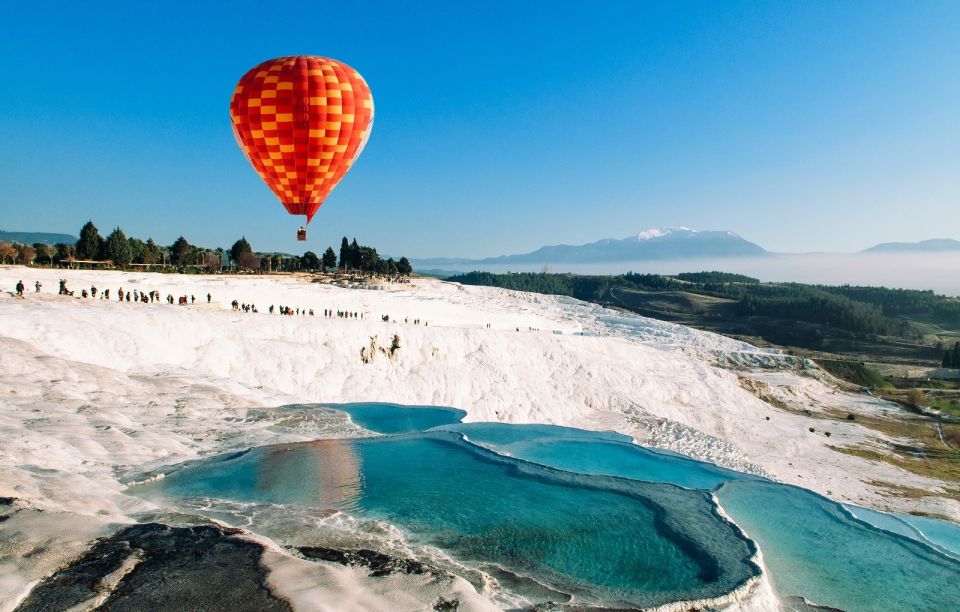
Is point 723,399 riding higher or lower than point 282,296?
lower

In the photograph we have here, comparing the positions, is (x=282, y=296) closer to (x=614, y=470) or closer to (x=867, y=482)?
(x=614, y=470)

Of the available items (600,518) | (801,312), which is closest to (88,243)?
(600,518)

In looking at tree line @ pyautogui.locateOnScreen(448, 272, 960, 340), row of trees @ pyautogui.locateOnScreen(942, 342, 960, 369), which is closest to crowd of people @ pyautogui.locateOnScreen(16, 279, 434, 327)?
row of trees @ pyautogui.locateOnScreen(942, 342, 960, 369)

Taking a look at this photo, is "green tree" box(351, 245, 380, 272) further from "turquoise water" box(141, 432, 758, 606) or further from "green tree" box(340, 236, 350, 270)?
"turquoise water" box(141, 432, 758, 606)

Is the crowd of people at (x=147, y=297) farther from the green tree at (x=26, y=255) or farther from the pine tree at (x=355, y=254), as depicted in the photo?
the pine tree at (x=355, y=254)

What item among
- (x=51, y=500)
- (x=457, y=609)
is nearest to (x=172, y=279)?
(x=51, y=500)

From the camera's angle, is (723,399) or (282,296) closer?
(723,399)

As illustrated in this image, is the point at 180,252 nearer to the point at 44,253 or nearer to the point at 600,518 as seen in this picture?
the point at 44,253

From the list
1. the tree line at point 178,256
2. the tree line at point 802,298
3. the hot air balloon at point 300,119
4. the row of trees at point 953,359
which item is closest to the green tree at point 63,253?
the tree line at point 178,256
